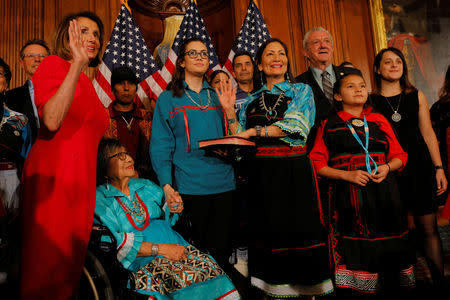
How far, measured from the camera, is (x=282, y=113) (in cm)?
235

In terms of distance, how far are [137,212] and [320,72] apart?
2.28 metres

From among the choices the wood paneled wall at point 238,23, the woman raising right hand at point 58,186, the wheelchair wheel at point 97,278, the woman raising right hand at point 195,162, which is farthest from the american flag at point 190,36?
the wheelchair wheel at point 97,278

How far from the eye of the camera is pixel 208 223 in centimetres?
223

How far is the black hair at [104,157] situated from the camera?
2383 mm

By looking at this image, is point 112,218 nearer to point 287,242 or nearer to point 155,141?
point 155,141

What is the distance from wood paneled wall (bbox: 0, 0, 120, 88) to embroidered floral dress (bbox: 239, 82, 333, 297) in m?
4.11

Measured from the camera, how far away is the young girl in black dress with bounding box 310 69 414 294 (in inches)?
90.7

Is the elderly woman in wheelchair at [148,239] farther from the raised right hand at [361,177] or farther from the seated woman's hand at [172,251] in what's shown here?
the raised right hand at [361,177]

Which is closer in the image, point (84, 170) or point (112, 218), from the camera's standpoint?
point (84, 170)

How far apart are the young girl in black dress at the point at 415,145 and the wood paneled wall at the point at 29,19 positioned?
4.35 meters

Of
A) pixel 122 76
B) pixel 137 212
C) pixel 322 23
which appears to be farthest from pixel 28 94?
pixel 322 23

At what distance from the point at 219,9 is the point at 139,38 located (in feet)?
10.4

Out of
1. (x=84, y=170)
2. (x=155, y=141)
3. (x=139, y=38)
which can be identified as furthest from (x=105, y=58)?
(x=84, y=170)

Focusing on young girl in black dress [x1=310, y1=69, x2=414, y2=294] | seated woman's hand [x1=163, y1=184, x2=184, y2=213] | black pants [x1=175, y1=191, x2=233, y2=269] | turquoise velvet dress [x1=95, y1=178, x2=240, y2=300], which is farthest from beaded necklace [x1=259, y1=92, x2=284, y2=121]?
turquoise velvet dress [x1=95, y1=178, x2=240, y2=300]
